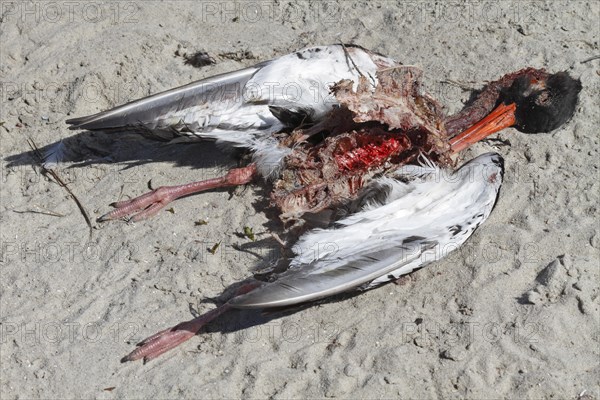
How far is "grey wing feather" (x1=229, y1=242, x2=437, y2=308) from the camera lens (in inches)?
186

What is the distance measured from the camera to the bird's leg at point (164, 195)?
18.9ft

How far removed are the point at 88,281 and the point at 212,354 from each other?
101 centimetres

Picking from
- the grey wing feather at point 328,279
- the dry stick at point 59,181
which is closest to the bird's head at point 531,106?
the grey wing feather at point 328,279

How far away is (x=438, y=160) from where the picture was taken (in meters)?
5.66

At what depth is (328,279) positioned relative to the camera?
4.90 metres

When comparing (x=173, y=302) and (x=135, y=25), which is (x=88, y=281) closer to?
(x=173, y=302)

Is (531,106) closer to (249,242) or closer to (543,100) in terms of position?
(543,100)

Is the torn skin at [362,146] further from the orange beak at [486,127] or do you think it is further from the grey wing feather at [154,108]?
the grey wing feather at [154,108]

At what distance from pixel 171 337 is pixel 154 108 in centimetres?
162

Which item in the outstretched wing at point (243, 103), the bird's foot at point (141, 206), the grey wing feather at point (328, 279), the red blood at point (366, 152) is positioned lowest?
the grey wing feather at point (328, 279)

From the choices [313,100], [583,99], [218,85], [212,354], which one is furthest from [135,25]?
[583,99]

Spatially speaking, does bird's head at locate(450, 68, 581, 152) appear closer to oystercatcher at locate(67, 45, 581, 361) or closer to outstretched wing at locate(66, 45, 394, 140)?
oystercatcher at locate(67, 45, 581, 361)

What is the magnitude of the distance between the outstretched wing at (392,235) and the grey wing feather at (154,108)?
1.28m

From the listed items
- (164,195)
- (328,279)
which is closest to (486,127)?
(328,279)
